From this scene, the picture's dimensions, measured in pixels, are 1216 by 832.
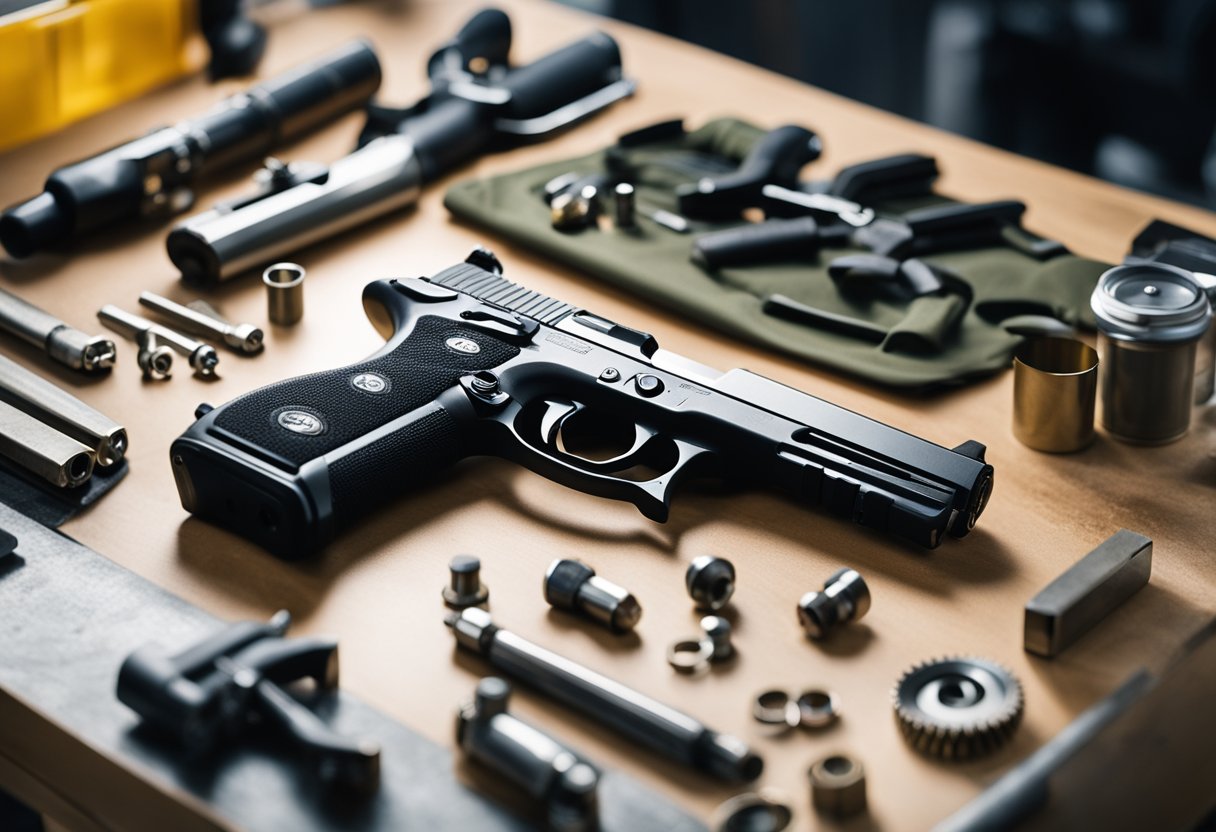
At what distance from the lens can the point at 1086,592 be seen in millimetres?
1205

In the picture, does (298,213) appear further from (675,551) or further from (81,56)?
(675,551)

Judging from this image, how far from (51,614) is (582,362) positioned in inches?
21.5

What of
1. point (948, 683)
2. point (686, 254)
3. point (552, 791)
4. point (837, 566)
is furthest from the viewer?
point (686, 254)

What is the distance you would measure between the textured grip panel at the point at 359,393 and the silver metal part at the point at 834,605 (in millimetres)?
418

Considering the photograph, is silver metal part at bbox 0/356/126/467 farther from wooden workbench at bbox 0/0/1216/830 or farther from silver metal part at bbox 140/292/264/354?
silver metal part at bbox 140/292/264/354

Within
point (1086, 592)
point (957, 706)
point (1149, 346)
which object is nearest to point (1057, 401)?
point (1149, 346)

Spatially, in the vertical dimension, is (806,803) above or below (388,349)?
below

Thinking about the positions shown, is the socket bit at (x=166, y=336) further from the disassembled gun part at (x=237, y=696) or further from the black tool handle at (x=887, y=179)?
the black tool handle at (x=887, y=179)

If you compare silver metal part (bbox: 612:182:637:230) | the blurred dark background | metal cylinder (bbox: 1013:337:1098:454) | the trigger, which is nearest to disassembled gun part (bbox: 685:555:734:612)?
the trigger

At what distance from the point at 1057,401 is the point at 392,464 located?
0.66 meters

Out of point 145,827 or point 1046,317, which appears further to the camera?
point 1046,317

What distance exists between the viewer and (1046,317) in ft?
5.36

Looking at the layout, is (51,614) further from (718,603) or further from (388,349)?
(718,603)

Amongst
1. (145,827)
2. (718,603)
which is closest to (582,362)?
(718,603)
